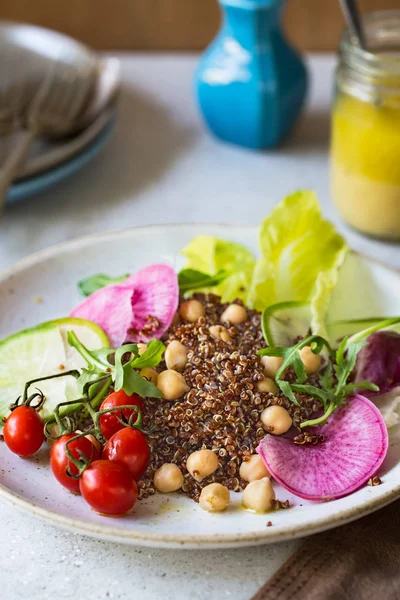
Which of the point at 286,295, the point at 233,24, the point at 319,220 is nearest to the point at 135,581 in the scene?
the point at 286,295

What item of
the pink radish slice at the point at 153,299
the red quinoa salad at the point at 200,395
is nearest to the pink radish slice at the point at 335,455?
the red quinoa salad at the point at 200,395

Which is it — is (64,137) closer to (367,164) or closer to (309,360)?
(367,164)

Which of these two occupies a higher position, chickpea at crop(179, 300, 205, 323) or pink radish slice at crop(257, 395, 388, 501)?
chickpea at crop(179, 300, 205, 323)

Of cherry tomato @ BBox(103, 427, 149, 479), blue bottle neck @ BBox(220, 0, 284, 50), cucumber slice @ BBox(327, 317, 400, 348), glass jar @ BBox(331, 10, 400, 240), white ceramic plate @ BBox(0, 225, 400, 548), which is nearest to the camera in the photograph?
white ceramic plate @ BBox(0, 225, 400, 548)

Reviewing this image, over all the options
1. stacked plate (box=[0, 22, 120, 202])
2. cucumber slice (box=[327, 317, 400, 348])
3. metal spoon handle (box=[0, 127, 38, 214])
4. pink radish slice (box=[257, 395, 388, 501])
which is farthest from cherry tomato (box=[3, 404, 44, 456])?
stacked plate (box=[0, 22, 120, 202])

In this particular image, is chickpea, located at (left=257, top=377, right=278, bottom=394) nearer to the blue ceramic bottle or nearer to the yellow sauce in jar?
the yellow sauce in jar

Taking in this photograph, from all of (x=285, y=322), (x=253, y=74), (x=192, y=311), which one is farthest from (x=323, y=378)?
(x=253, y=74)

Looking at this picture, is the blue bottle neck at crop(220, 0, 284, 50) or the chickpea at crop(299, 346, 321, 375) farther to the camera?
the blue bottle neck at crop(220, 0, 284, 50)
